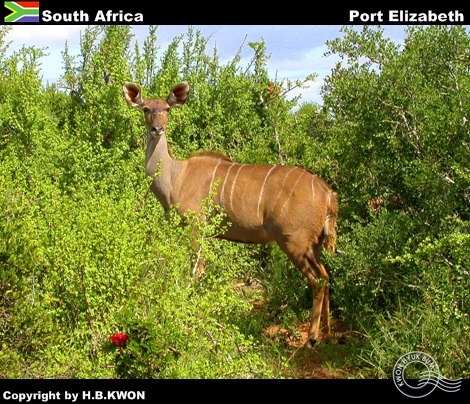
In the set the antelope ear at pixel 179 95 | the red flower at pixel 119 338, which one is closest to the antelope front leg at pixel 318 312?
the red flower at pixel 119 338

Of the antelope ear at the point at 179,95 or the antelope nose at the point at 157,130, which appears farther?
the antelope ear at the point at 179,95

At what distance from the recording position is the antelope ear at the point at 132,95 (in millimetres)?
5301

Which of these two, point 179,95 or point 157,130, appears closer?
point 157,130

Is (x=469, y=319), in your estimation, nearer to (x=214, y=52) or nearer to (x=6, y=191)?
(x=6, y=191)

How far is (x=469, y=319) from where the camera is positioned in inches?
135

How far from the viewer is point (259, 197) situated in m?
4.86

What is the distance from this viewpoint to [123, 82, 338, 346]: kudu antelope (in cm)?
461

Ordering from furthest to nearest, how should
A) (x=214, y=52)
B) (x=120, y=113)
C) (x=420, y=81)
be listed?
(x=214, y=52), (x=120, y=113), (x=420, y=81)

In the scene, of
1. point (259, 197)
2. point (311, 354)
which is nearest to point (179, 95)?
point (259, 197)

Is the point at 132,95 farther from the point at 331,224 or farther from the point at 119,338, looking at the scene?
the point at 119,338

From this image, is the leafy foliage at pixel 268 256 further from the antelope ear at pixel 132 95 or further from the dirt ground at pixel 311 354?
Answer: the antelope ear at pixel 132 95

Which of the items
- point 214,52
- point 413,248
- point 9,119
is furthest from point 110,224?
point 214,52
